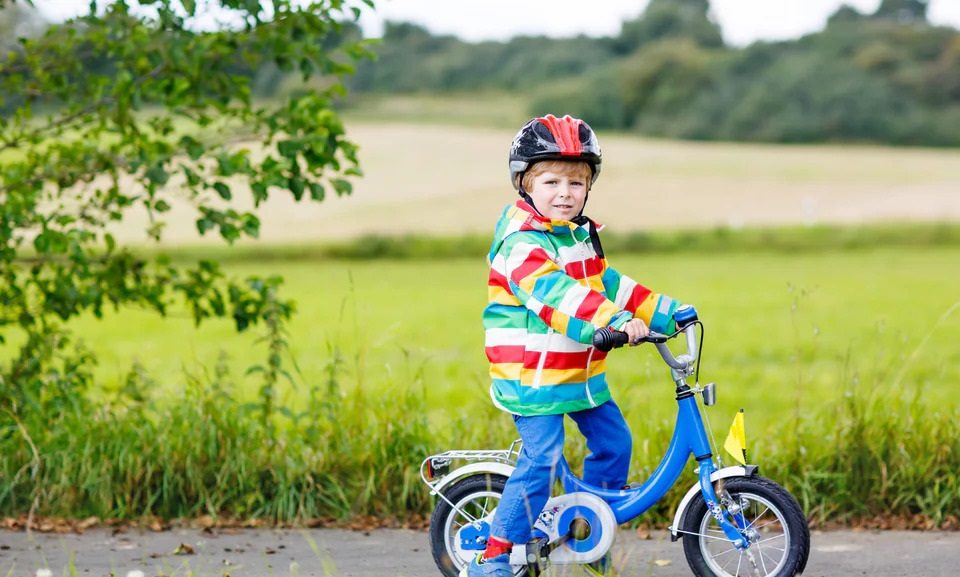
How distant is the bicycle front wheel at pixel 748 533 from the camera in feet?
14.0

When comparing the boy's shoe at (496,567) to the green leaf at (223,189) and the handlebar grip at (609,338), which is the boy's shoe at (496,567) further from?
the green leaf at (223,189)

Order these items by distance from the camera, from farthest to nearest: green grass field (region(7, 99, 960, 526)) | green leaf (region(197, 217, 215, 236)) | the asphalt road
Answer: green leaf (region(197, 217, 215, 236)) < green grass field (region(7, 99, 960, 526)) < the asphalt road

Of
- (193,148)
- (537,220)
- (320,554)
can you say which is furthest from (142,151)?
(537,220)

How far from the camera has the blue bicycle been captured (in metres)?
4.29

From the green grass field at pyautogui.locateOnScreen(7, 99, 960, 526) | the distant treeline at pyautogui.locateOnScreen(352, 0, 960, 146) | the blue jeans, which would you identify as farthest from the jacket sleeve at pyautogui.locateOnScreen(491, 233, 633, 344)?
the distant treeline at pyautogui.locateOnScreen(352, 0, 960, 146)

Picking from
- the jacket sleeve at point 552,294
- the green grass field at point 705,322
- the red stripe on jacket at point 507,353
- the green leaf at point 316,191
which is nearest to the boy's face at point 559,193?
the jacket sleeve at point 552,294

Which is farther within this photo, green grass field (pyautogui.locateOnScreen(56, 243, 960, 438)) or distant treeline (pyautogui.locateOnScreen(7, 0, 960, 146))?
distant treeline (pyautogui.locateOnScreen(7, 0, 960, 146))

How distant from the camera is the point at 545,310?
4207mm

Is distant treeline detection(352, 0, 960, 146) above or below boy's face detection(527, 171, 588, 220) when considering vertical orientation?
above

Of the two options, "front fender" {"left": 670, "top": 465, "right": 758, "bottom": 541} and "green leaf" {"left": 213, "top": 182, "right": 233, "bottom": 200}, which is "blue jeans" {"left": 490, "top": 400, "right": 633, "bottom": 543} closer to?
"front fender" {"left": 670, "top": 465, "right": 758, "bottom": 541}

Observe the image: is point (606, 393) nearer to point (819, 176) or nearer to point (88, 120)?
point (88, 120)

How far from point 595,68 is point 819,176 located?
15711 mm

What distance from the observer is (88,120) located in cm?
645

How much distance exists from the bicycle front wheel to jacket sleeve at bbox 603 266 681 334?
569 mm
